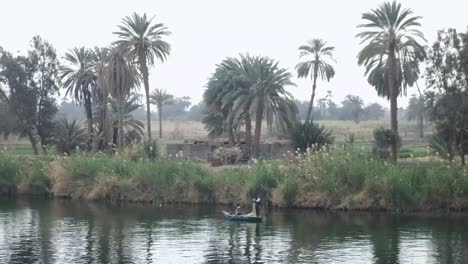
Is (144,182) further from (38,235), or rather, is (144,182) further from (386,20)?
(386,20)

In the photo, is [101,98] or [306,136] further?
[101,98]

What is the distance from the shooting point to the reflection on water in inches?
1297

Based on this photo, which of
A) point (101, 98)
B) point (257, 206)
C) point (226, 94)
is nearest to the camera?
point (257, 206)

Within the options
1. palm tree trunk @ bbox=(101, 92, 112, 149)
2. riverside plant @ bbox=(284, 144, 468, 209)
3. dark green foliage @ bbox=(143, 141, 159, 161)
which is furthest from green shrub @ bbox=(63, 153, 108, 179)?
palm tree trunk @ bbox=(101, 92, 112, 149)

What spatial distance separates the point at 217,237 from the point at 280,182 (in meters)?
13.2

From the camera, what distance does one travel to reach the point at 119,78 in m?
74.4

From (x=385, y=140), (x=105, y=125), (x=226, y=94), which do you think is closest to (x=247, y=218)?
(x=385, y=140)

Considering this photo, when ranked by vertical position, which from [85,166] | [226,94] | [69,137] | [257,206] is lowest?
[257,206]

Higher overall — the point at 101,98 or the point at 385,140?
the point at 101,98

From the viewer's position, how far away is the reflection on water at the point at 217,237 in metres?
32.9

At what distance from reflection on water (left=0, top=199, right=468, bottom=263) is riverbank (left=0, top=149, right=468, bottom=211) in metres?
2.04

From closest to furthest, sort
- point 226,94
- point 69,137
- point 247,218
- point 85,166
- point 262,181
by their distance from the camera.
A: point 247,218, point 262,181, point 85,166, point 226,94, point 69,137

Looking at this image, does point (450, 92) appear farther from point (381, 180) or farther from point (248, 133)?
point (248, 133)

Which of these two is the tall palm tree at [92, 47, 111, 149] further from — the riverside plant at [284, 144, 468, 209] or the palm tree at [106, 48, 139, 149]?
the riverside plant at [284, 144, 468, 209]
